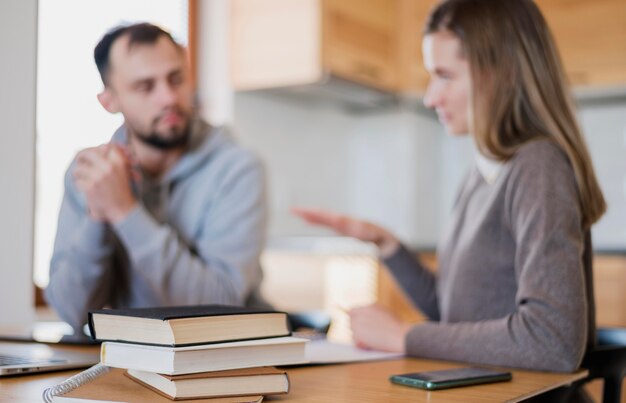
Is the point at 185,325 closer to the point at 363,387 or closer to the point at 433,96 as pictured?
the point at 363,387

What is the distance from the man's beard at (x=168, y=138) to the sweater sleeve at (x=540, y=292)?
1.81 feet

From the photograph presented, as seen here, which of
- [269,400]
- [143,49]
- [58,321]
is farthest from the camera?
[58,321]

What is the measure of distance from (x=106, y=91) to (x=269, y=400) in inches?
24.2

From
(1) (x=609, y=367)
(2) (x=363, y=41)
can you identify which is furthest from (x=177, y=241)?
(2) (x=363, y=41)

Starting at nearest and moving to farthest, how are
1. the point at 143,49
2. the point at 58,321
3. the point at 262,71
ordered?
the point at 143,49 < the point at 58,321 < the point at 262,71

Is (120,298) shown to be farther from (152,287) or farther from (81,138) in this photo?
(81,138)

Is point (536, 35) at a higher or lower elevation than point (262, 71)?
lower

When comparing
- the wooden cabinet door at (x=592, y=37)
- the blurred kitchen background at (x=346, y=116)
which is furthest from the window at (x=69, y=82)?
the wooden cabinet door at (x=592, y=37)

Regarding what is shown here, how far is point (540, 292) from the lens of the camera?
1.06 meters

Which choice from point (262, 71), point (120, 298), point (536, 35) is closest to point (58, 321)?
point (120, 298)

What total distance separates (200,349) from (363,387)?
0.23 metres

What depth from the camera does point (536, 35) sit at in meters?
1.25

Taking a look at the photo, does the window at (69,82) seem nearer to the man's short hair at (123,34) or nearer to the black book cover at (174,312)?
the man's short hair at (123,34)

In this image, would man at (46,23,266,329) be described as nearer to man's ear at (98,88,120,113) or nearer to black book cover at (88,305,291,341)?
man's ear at (98,88,120,113)
